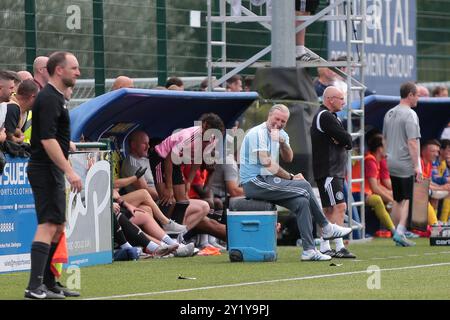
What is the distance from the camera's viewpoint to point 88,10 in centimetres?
1789

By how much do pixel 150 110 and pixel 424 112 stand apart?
619cm

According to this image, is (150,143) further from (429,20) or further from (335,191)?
(429,20)

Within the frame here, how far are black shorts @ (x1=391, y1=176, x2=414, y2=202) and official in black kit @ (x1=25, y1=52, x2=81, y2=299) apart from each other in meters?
8.70

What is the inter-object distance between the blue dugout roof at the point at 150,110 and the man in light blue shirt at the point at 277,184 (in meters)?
Answer: 1.80

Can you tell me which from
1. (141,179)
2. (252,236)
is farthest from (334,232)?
(141,179)

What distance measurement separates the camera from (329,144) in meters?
16.0

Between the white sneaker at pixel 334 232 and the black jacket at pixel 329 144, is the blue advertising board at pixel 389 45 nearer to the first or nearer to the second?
the black jacket at pixel 329 144

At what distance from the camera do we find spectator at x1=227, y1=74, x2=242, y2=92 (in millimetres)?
19406

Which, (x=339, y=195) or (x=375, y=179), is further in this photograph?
(x=375, y=179)

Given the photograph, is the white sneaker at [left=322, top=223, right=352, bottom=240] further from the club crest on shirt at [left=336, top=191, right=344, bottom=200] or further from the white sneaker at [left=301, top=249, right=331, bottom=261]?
the club crest on shirt at [left=336, top=191, right=344, bottom=200]

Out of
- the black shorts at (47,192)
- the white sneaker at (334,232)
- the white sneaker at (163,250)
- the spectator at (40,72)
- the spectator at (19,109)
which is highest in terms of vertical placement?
the spectator at (40,72)

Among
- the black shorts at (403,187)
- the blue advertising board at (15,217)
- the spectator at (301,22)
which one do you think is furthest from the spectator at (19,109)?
the black shorts at (403,187)

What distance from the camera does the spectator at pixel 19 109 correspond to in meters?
13.6

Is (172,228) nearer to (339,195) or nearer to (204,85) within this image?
(339,195)
